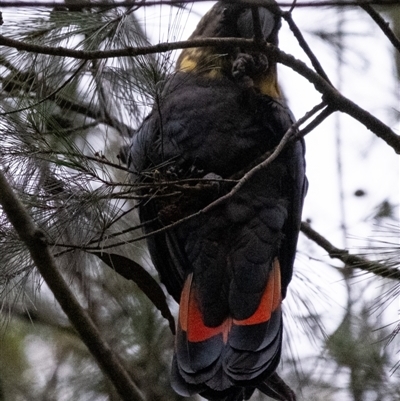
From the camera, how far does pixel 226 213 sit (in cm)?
213

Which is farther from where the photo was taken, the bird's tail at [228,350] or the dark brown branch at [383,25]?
the bird's tail at [228,350]

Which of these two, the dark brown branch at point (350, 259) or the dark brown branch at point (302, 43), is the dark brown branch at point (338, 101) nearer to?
the dark brown branch at point (302, 43)

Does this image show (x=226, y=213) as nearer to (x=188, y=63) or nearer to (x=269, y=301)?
→ (x=269, y=301)

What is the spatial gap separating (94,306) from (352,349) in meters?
0.83

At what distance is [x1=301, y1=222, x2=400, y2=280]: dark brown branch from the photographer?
1.80m

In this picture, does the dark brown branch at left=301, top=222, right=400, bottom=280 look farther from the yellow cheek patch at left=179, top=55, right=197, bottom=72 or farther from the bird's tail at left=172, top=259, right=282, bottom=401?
the yellow cheek patch at left=179, top=55, right=197, bottom=72

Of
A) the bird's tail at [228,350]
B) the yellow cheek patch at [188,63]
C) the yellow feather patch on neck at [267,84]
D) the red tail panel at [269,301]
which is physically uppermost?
the yellow cheek patch at [188,63]

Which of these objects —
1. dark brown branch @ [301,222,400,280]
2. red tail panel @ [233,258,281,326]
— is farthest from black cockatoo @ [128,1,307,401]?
dark brown branch @ [301,222,400,280]

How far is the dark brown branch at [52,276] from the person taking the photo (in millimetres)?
1444

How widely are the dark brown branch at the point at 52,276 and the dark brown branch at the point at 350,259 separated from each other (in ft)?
2.10

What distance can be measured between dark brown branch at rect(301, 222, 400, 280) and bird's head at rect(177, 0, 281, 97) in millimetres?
455

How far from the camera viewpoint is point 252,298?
203 cm

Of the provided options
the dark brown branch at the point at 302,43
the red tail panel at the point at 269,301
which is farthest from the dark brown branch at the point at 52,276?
the dark brown branch at the point at 302,43

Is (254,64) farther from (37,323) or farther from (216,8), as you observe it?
(37,323)
